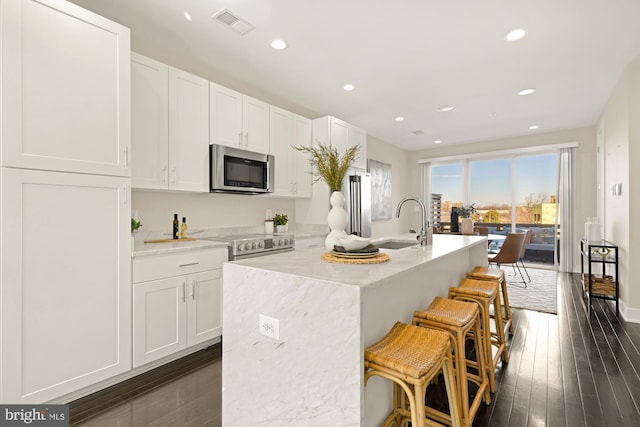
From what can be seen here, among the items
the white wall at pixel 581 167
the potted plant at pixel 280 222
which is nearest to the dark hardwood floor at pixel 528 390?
the potted plant at pixel 280 222

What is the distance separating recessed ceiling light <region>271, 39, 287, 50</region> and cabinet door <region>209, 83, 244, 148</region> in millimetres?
A: 648

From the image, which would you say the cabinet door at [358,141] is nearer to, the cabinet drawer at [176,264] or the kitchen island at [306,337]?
the cabinet drawer at [176,264]

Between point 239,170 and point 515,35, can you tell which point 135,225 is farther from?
point 515,35

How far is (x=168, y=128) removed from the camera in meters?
2.77

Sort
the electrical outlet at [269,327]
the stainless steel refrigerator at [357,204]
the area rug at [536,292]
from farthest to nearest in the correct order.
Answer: the stainless steel refrigerator at [357,204] → the area rug at [536,292] → the electrical outlet at [269,327]

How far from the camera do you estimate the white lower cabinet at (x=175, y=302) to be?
229 cm

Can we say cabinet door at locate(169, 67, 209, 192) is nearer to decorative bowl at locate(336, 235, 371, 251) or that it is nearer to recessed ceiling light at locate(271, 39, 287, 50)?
recessed ceiling light at locate(271, 39, 287, 50)

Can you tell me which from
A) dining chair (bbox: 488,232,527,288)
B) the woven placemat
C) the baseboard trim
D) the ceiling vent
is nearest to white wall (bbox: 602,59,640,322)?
the baseboard trim

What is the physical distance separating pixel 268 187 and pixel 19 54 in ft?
7.31

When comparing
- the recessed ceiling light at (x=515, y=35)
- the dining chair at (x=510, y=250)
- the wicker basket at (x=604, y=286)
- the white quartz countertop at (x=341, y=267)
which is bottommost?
the wicker basket at (x=604, y=286)

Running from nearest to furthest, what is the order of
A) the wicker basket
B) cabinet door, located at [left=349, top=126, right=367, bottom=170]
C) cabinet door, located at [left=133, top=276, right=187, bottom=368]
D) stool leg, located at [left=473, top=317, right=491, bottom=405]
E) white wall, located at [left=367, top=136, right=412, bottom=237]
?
1. stool leg, located at [left=473, top=317, right=491, bottom=405]
2. cabinet door, located at [left=133, top=276, right=187, bottom=368]
3. the wicker basket
4. cabinet door, located at [left=349, top=126, right=367, bottom=170]
5. white wall, located at [left=367, top=136, right=412, bottom=237]

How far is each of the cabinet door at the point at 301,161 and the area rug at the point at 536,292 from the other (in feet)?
9.95

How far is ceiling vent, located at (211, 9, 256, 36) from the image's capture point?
8.21ft

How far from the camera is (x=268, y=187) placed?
3631 millimetres
